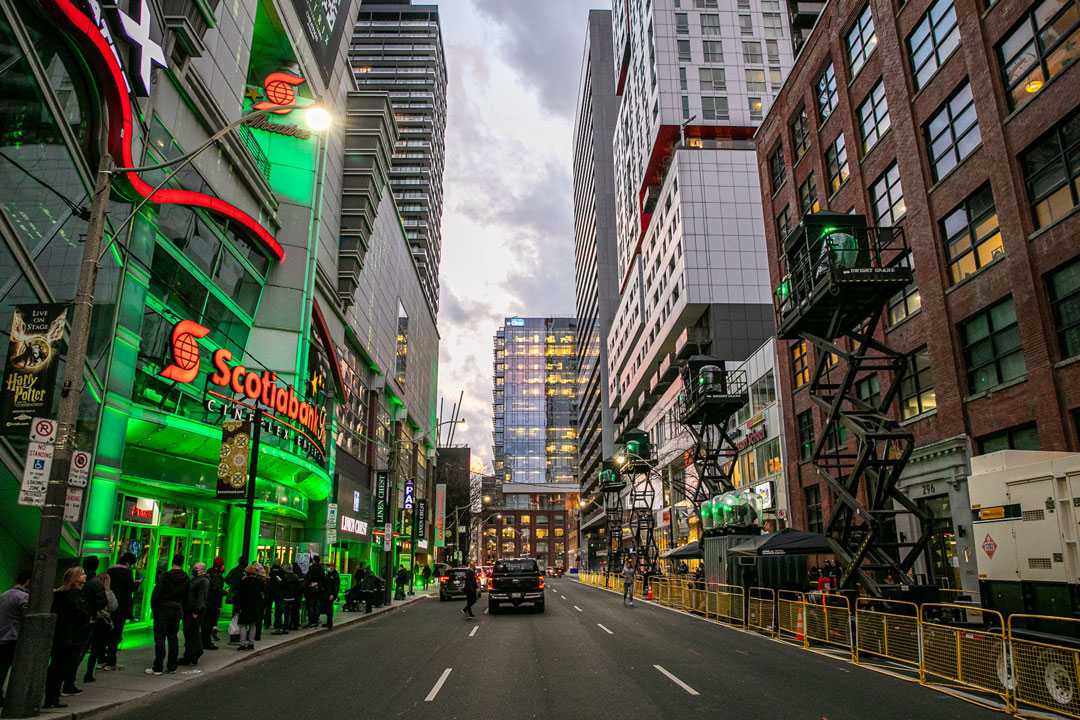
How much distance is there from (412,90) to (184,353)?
123451mm

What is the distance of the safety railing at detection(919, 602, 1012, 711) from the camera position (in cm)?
1003

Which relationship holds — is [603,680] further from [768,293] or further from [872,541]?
[768,293]

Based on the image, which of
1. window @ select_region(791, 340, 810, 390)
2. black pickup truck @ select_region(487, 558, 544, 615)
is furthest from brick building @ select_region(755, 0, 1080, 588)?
black pickup truck @ select_region(487, 558, 544, 615)

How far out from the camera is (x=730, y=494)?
3008cm

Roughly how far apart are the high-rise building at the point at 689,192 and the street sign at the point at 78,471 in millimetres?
48095

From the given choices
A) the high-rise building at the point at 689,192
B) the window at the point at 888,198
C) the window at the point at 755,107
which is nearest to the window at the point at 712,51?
the high-rise building at the point at 689,192

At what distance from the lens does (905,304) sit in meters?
26.6

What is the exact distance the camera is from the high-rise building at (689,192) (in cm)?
5822

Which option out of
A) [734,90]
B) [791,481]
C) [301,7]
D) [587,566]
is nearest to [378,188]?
Result: [301,7]

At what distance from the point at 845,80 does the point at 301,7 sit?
26383 mm

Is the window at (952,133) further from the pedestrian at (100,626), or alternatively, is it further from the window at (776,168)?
the pedestrian at (100,626)

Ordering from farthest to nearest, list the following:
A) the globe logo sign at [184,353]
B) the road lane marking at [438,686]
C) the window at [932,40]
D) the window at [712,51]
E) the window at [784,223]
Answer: the window at [712,51], the window at [784,223], the window at [932,40], the globe logo sign at [184,353], the road lane marking at [438,686]

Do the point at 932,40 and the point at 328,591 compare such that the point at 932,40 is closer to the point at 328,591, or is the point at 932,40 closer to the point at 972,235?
the point at 972,235

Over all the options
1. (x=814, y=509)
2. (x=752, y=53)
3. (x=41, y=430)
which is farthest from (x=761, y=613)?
(x=752, y=53)
